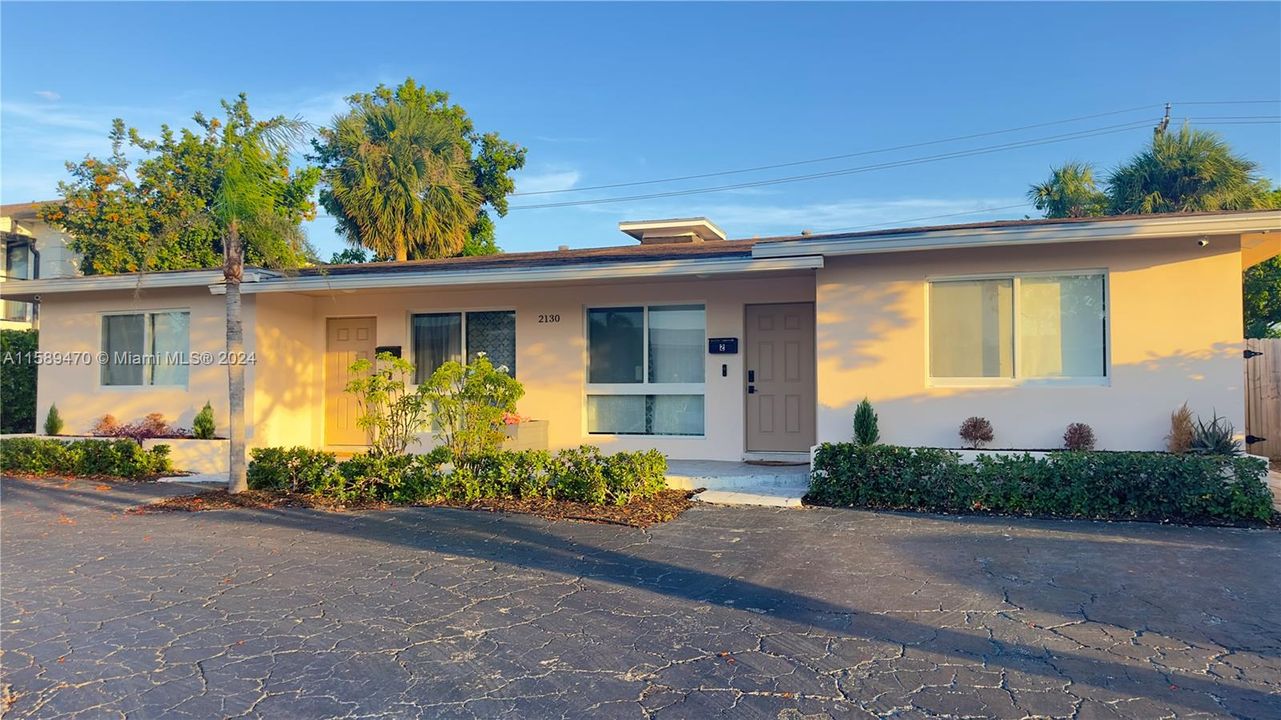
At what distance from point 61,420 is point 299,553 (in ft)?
31.3

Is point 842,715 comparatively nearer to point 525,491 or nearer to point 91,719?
point 91,719

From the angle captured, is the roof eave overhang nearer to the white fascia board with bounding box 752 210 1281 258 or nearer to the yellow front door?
the yellow front door

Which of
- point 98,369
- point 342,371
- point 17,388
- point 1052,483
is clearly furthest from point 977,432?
point 17,388

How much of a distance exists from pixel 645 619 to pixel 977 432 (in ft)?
19.1

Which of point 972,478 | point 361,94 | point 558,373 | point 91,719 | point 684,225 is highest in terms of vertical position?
point 361,94

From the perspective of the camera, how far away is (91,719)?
382cm

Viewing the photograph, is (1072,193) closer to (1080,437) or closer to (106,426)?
(1080,437)

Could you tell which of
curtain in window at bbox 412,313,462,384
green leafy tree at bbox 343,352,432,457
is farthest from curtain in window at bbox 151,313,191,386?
green leafy tree at bbox 343,352,432,457

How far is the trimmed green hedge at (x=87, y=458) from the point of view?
455 inches

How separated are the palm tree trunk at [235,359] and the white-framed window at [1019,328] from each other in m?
8.15

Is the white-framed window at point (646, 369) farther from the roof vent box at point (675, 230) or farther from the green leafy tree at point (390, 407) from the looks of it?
the roof vent box at point (675, 230)

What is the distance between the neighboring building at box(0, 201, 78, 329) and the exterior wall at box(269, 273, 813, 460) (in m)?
15.2

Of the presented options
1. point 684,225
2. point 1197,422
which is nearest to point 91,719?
point 1197,422

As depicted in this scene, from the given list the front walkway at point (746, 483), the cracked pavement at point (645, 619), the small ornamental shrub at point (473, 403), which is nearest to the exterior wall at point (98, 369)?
the small ornamental shrub at point (473, 403)
